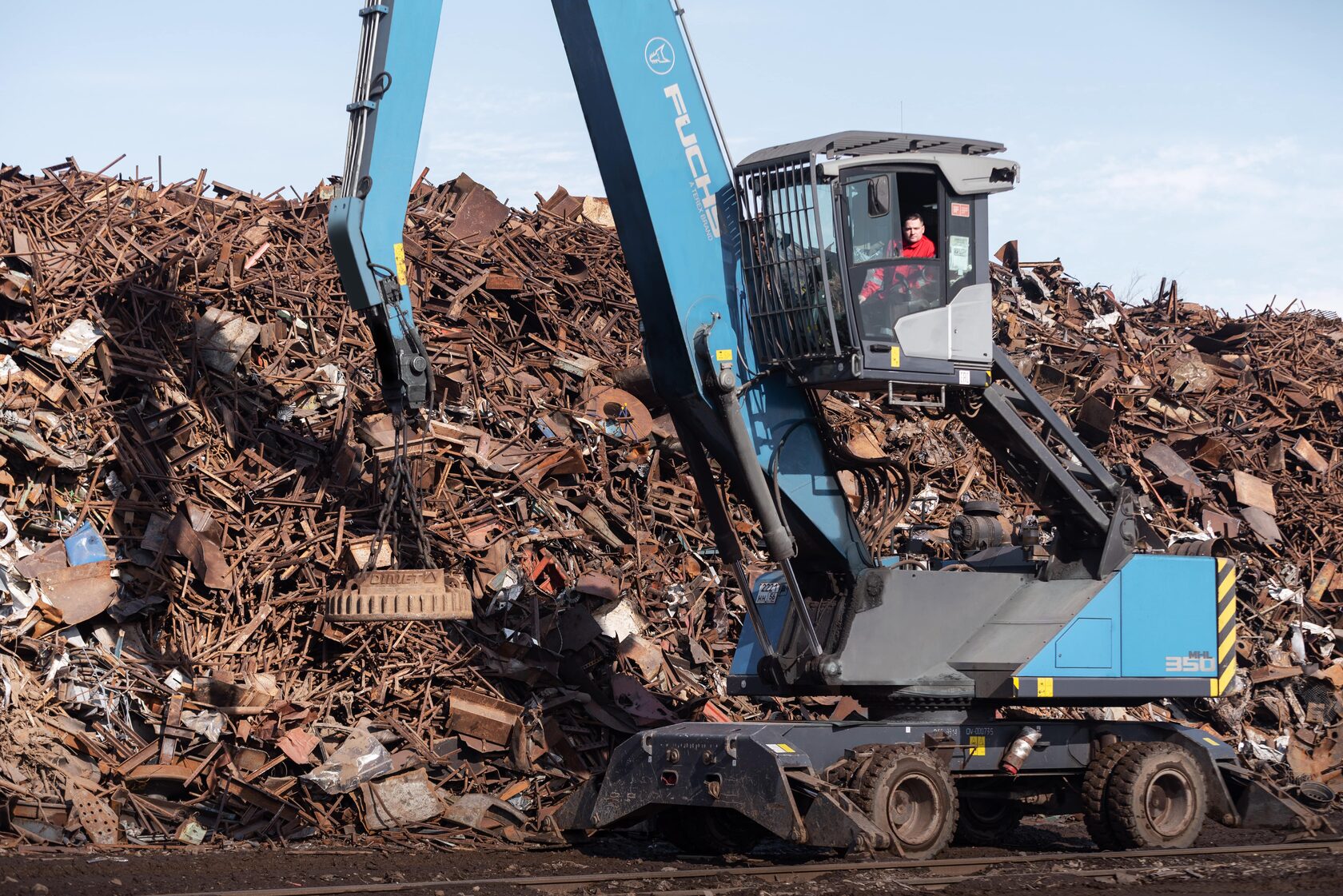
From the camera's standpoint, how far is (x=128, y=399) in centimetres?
1355

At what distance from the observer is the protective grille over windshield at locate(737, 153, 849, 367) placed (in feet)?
30.5

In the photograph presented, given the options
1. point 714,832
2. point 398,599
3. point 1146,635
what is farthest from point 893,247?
point 714,832

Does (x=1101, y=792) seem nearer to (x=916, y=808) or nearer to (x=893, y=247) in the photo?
(x=916, y=808)

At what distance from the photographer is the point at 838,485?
10.1m

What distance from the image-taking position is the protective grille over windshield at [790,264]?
930cm

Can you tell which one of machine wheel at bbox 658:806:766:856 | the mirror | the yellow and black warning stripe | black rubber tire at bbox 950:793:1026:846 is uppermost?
the mirror

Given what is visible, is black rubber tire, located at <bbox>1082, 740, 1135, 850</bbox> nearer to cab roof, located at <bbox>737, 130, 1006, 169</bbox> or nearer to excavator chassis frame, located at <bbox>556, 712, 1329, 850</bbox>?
excavator chassis frame, located at <bbox>556, 712, 1329, 850</bbox>

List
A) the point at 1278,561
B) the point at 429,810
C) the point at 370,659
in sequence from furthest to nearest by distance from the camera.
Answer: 1. the point at 1278,561
2. the point at 370,659
3. the point at 429,810

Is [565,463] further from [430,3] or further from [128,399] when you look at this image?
[430,3]

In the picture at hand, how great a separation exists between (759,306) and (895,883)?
3.89m

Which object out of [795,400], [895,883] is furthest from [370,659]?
[895,883]

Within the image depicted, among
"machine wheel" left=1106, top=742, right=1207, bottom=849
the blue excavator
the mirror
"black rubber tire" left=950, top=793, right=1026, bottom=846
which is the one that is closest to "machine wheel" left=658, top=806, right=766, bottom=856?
the blue excavator

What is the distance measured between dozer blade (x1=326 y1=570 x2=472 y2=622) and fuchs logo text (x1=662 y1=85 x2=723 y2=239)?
9.89 ft

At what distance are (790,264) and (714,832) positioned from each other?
4.13 metres
